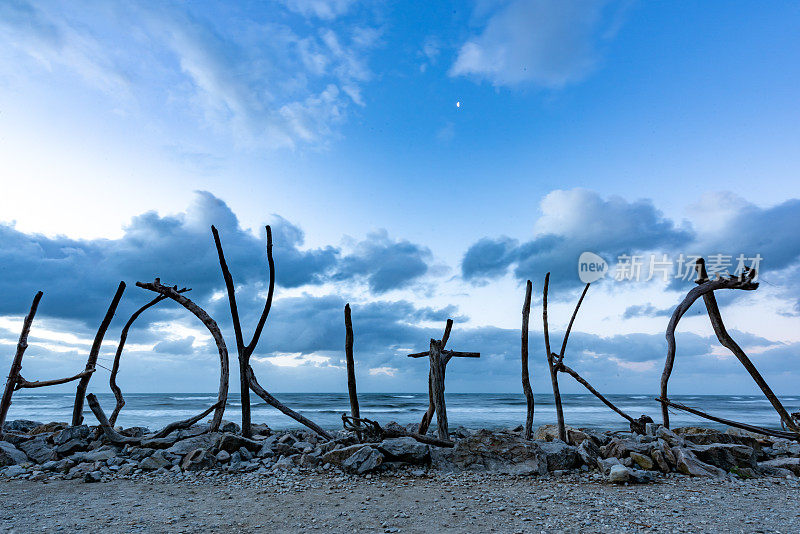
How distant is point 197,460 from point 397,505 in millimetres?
4672

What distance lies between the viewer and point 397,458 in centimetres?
924

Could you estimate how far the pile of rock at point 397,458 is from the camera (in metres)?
8.91

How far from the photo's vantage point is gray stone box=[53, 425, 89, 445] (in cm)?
1079

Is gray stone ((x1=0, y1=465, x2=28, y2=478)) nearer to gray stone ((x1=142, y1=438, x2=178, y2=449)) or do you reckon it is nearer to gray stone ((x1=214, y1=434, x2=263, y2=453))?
gray stone ((x1=142, y1=438, x2=178, y2=449))

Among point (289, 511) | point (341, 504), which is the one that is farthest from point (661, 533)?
point (289, 511)

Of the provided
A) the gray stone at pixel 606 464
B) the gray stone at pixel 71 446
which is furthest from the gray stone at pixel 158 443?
the gray stone at pixel 606 464

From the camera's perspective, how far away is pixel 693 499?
718cm

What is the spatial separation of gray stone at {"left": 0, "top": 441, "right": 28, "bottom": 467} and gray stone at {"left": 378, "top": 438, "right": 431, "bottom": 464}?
301 inches

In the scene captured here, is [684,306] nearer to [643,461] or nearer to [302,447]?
[643,461]

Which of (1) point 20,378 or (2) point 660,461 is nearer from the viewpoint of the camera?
(2) point 660,461

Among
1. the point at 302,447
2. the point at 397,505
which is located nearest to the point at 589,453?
the point at 397,505

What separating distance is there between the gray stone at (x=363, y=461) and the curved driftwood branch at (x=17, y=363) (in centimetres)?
812

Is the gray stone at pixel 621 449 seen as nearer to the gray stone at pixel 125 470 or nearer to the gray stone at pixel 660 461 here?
the gray stone at pixel 660 461

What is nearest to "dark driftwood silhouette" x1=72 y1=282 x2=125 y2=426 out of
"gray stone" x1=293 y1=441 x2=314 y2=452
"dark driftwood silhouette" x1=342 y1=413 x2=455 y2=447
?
"gray stone" x1=293 y1=441 x2=314 y2=452
